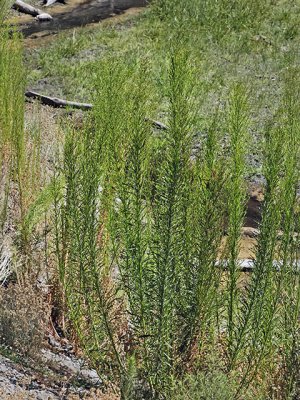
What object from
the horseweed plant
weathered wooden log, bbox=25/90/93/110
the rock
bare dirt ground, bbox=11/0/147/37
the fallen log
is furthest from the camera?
the fallen log

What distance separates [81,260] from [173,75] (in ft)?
3.04

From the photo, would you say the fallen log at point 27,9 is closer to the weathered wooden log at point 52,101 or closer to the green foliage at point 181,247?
the weathered wooden log at point 52,101

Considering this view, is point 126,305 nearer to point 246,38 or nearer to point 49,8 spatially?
point 246,38

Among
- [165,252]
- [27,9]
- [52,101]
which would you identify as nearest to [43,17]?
[27,9]

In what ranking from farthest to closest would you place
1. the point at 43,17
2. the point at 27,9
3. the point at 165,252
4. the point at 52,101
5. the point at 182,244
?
the point at 27,9 → the point at 43,17 → the point at 52,101 → the point at 182,244 → the point at 165,252

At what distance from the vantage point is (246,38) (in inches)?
531

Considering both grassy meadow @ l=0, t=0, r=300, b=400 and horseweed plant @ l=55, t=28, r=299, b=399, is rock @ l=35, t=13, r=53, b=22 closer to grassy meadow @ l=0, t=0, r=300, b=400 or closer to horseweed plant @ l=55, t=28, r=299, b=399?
grassy meadow @ l=0, t=0, r=300, b=400

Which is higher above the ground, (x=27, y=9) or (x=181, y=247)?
(x=27, y=9)

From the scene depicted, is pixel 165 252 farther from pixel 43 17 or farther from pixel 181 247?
pixel 43 17

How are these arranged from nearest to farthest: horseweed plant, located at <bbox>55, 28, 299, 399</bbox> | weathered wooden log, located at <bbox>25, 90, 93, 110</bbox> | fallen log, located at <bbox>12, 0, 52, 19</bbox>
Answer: horseweed plant, located at <bbox>55, 28, 299, 399</bbox>, weathered wooden log, located at <bbox>25, 90, 93, 110</bbox>, fallen log, located at <bbox>12, 0, 52, 19</bbox>

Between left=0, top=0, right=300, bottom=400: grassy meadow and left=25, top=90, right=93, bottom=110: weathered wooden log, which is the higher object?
left=25, top=90, right=93, bottom=110: weathered wooden log

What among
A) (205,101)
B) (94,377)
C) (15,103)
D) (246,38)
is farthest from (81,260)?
(246,38)

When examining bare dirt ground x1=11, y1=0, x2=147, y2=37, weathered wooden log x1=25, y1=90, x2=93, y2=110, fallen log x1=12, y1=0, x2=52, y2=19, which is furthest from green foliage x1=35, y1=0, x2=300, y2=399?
fallen log x1=12, y1=0, x2=52, y2=19

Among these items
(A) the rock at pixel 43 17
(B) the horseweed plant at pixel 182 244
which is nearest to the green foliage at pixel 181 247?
(B) the horseweed plant at pixel 182 244
